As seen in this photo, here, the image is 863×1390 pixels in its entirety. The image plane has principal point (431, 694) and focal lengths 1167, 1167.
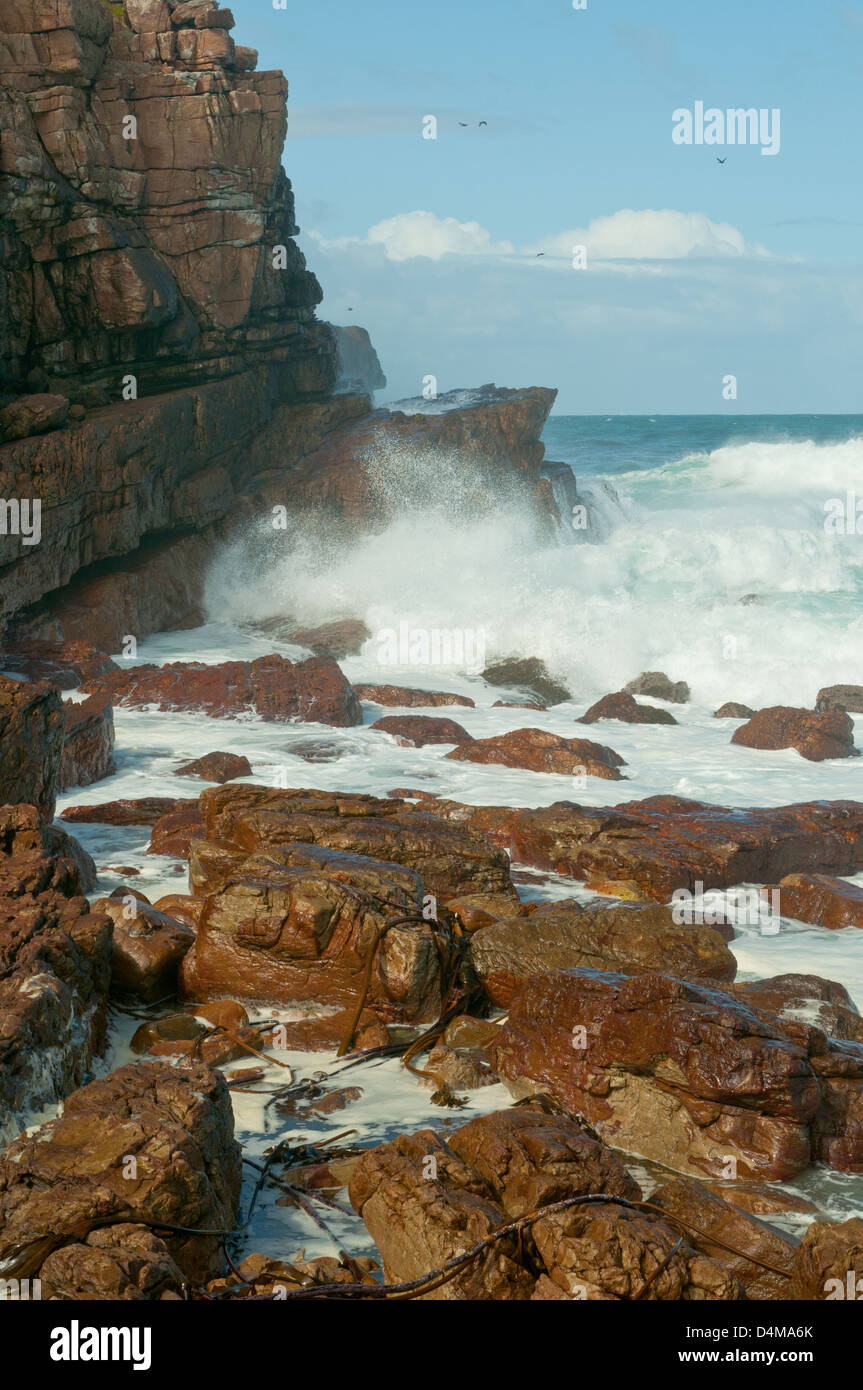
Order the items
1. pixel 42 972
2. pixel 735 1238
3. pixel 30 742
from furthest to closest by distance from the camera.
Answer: pixel 30 742 < pixel 42 972 < pixel 735 1238

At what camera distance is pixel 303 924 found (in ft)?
20.0

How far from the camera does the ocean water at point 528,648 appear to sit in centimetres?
734

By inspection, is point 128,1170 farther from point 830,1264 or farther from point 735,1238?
point 830,1264

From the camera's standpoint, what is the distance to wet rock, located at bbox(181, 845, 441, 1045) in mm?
6004

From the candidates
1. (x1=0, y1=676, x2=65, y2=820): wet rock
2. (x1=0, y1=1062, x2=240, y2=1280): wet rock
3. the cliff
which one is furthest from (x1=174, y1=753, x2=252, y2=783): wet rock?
(x1=0, y1=1062, x2=240, y2=1280): wet rock

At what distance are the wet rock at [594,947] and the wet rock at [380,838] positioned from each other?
995 millimetres

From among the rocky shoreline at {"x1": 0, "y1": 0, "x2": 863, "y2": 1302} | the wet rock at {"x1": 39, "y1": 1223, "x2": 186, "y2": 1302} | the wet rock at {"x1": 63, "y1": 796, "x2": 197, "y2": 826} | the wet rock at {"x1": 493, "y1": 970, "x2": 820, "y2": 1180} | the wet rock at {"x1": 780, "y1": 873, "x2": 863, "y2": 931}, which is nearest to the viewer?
the wet rock at {"x1": 39, "y1": 1223, "x2": 186, "y2": 1302}

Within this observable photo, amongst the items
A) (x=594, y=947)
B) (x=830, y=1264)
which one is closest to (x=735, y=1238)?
(x=830, y=1264)

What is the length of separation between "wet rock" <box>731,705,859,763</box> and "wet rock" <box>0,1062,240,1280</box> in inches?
428

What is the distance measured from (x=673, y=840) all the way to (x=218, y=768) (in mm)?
4614

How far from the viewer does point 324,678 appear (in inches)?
582

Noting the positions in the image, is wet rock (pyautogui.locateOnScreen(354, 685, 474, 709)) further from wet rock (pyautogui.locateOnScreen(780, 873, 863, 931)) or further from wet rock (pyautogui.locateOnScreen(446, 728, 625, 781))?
wet rock (pyautogui.locateOnScreen(780, 873, 863, 931))

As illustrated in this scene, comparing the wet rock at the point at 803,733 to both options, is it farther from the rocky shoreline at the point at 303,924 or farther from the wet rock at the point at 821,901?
the wet rock at the point at 821,901
